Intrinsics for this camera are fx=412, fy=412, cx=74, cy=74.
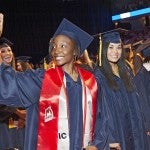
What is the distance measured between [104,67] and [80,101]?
1.13 m

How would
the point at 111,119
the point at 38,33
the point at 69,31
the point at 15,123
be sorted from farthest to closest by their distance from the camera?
1. the point at 38,33
2. the point at 15,123
3. the point at 111,119
4. the point at 69,31

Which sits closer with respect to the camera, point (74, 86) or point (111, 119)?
point (74, 86)

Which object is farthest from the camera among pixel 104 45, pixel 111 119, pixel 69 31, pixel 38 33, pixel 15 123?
pixel 38 33

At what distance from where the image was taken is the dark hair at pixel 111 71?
407cm

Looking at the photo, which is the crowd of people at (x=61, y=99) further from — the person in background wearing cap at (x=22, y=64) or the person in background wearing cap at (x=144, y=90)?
the person in background wearing cap at (x=22, y=64)

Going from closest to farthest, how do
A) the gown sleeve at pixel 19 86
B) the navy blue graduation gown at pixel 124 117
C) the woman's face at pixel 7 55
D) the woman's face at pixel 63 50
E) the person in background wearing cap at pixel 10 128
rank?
1. the gown sleeve at pixel 19 86
2. the woman's face at pixel 63 50
3. the navy blue graduation gown at pixel 124 117
4. the person in background wearing cap at pixel 10 128
5. the woman's face at pixel 7 55

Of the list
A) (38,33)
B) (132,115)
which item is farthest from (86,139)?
Result: (38,33)

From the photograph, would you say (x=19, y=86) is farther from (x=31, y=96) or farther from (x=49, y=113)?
(x=49, y=113)

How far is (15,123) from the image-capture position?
18.6ft

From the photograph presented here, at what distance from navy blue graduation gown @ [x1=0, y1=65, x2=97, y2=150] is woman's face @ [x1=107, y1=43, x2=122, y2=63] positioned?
1.07 meters

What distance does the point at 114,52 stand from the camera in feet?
13.7

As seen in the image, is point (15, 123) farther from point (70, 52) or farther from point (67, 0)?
point (67, 0)

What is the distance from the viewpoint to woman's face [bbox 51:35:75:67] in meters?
3.08

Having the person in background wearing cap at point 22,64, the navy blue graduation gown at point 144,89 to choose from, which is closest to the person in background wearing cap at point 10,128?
the person in background wearing cap at point 22,64
